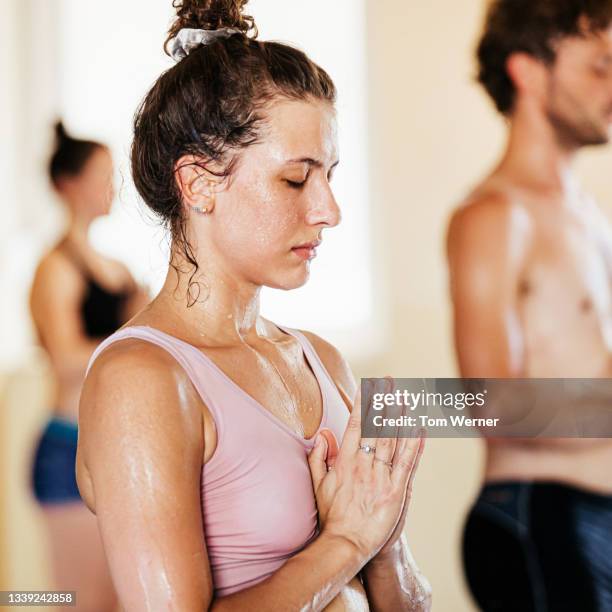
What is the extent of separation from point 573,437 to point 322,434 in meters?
0.75

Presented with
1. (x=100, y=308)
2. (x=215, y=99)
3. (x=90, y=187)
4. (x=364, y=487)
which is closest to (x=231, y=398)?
(x=364, y=487)

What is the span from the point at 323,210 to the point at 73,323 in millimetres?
1376

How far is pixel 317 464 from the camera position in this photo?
804 mm

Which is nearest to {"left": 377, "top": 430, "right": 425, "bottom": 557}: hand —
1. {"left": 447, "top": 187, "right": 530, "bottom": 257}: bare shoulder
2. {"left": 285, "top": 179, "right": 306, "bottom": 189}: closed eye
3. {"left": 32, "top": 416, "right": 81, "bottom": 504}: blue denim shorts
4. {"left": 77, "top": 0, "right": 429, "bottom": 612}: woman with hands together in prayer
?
{"left": 77, "top": 0, "right": 429, "bottom": 612}: woman with hands together in prayer

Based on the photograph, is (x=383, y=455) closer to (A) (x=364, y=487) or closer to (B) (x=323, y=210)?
(A) (x=364, y=487)

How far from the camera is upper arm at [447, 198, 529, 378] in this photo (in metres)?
1.50

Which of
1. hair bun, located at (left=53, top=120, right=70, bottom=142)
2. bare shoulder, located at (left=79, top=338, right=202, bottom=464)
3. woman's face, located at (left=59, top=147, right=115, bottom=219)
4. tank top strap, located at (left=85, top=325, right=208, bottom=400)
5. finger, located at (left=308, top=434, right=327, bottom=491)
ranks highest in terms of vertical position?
hair bun, located at (left=53, top=120, right=70, bottom=142)

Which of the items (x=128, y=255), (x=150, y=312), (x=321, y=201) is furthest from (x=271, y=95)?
(x=128, y=255)

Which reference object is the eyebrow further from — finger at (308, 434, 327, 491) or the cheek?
finger at (308, 434, 327, 491)

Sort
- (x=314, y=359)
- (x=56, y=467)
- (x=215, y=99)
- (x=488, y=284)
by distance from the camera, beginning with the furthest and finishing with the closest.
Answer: (x=56, y=467) < (x=488, y=284) < (x=314, y=359) < (x=215, y=99)

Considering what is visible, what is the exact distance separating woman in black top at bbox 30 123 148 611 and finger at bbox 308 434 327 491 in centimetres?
133

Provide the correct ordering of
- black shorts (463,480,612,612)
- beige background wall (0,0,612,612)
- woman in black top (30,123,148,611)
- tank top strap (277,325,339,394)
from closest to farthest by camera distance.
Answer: tank top strap (277,325,339,394) < black shorts (463,480,612,612) < beige background wall (0,0,612,612) < woman in black top (30,123,148,611)

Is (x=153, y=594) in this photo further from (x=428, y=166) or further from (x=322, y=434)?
(x=428, y=166)

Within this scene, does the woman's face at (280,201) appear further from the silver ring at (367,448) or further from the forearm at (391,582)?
the forearm at (391,582)
